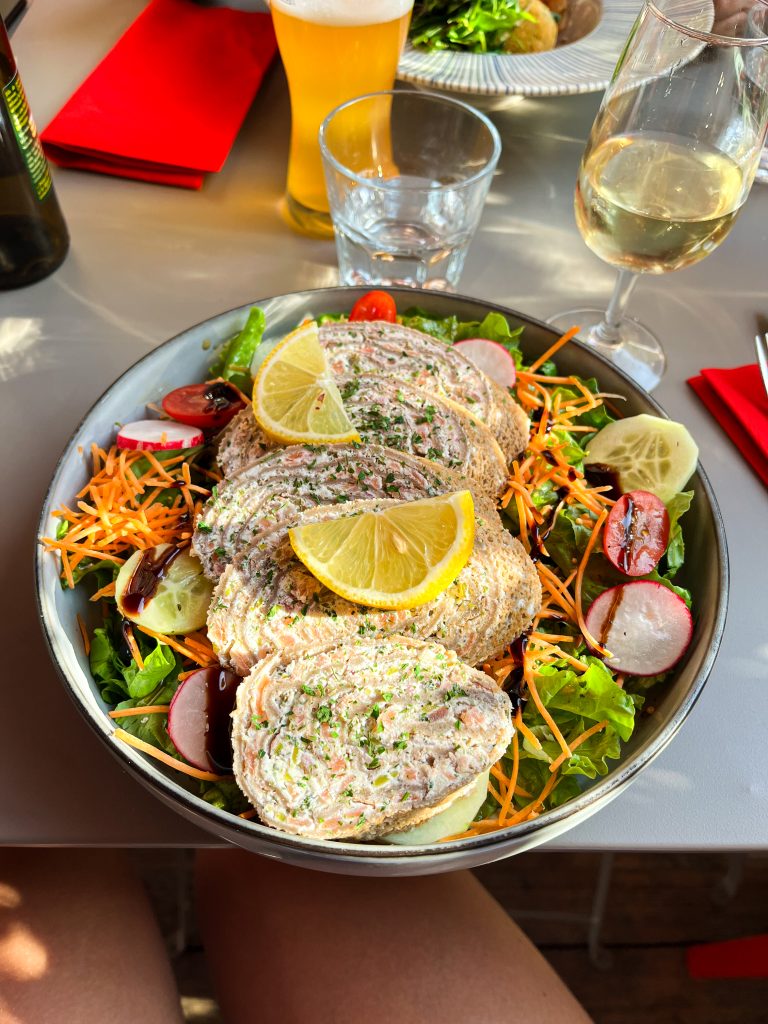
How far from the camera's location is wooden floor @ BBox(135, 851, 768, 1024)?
2119 millimetres

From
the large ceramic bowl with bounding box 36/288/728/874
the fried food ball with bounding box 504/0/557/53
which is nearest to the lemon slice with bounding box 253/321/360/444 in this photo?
the large ceramic bowl with bounding box 36/288/728/874

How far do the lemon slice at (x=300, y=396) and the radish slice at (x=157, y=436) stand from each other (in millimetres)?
145

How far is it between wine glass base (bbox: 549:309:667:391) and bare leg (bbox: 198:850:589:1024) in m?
1.20

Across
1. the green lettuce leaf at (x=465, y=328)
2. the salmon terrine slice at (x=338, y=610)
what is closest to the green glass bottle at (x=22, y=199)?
the green lettuce leaf at (x=465, y=328)

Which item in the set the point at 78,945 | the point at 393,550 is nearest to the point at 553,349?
the point at 393,550

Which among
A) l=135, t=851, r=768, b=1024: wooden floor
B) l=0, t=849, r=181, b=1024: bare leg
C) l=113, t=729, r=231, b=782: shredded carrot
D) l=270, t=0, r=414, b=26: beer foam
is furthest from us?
l=135, t=851, r=768, b=1024: wooden floor

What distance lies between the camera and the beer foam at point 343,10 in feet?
6.20

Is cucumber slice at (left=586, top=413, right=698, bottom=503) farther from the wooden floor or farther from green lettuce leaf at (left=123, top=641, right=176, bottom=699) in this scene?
the wooden floor

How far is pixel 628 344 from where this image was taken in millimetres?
2068

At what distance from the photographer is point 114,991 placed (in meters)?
1.44

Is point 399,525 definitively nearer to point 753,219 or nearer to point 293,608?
point 293,608

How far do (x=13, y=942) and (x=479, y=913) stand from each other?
0.82 meters

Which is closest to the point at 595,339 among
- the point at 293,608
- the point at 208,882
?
the point at 293,608

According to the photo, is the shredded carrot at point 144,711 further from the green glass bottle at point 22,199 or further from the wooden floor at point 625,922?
the green glass bottle at point 22,199
